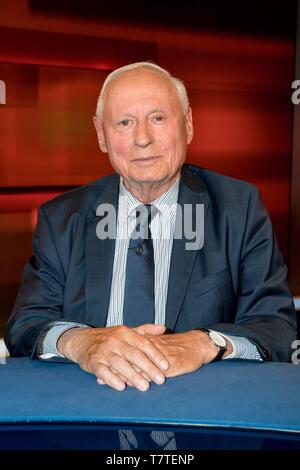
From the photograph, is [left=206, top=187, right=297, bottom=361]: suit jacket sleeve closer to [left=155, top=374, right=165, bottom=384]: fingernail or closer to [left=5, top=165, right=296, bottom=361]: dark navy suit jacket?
[left=5, top=165, right=296, bottom=361]: dark navy suit jacket

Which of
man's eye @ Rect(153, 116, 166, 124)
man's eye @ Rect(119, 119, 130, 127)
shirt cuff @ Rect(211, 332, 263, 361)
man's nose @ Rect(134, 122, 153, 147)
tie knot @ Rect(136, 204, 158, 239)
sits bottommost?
shirt cuff @ Rect(211, 332, 263, 361)

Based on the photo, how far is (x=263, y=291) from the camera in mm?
1766

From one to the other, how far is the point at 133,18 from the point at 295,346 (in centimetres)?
308

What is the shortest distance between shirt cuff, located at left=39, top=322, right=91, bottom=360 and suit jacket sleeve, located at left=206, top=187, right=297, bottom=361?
367 mm

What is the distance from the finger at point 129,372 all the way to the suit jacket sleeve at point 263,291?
363 mm

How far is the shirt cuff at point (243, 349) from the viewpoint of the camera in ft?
4.88

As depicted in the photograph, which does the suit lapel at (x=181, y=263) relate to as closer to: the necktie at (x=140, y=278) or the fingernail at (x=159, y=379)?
the necktie at (x=140, y=278)

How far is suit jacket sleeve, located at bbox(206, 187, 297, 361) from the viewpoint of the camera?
65.2 inches

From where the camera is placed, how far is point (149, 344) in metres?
1.38

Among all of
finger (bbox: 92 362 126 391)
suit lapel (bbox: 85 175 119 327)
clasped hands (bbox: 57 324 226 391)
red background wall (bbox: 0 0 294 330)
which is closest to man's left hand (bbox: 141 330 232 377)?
clasped hands (bbox: 57 324 226 391)

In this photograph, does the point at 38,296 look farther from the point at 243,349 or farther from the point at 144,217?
the point at 243,349

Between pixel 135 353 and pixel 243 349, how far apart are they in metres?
0.27
